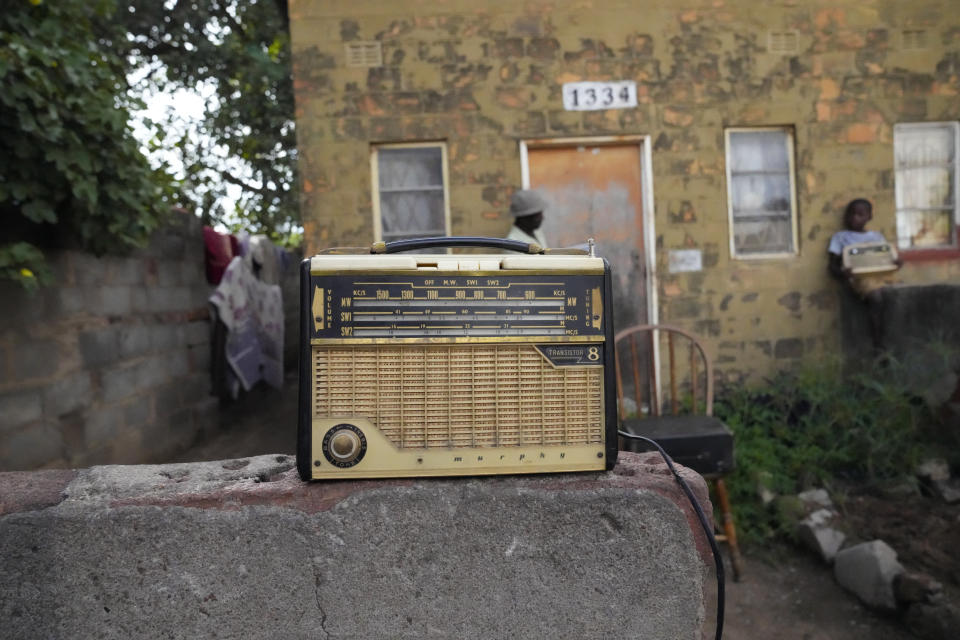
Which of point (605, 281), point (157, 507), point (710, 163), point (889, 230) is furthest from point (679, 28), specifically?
point (157, 507)

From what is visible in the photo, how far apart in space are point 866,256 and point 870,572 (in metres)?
2.88

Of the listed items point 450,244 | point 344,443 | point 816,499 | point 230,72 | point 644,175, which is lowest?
point 816,499

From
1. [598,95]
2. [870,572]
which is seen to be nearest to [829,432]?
[870,572]

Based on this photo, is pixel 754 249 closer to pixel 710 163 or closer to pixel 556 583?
pixel 710 163

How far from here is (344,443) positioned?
4.11ft

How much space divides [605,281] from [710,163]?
4.57 m

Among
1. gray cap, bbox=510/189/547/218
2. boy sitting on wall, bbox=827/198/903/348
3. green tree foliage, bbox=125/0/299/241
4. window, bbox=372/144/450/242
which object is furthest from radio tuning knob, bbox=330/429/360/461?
green tree foliage, bbox=125/0/299/241

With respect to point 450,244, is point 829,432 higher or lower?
lower

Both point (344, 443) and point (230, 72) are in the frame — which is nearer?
point (344, 443)

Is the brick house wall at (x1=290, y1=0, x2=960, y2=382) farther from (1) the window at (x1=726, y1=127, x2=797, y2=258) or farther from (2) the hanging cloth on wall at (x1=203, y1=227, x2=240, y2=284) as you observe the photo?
(2) the hanging cloth on wall at (x1=203, y1=227, x2=240, y2=284)

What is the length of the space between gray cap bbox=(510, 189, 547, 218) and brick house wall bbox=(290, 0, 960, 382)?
0.70m

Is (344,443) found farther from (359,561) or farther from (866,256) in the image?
(866,256)

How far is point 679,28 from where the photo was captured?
17.6 ft

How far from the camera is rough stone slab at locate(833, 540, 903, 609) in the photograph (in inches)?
124
